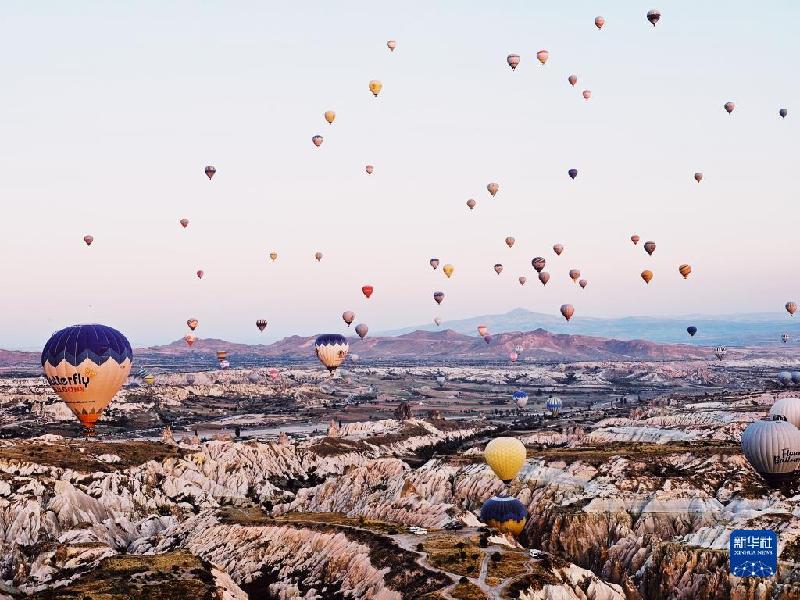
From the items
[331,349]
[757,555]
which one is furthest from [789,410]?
[331,349]

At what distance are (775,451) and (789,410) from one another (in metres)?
23.0

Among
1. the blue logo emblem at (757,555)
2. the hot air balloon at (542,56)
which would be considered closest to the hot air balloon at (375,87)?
the hot air balloon at (542,56)

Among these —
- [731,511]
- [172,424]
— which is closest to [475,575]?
[731,511]

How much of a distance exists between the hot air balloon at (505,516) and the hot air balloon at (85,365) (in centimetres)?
4539

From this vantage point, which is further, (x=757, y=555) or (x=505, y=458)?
(x=505, y=458)

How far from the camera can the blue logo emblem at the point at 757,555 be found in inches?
2598

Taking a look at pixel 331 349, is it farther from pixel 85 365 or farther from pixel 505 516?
pixel 505 516

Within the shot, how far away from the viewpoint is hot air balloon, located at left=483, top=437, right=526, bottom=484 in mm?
90625

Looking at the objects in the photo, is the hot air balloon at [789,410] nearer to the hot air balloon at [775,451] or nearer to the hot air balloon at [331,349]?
the hot air balloon at [775,451]

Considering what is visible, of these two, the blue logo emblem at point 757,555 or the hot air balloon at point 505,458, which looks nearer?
the blue logo emblem at point 757,555

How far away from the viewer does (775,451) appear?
268ft

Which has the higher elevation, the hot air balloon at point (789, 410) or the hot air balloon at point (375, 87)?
the hot air balloon at point (375, 87)

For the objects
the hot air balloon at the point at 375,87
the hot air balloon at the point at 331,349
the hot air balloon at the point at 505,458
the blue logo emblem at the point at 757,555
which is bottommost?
the blue logo emblem at the point at 757,555

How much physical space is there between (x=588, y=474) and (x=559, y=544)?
12.3 metres
